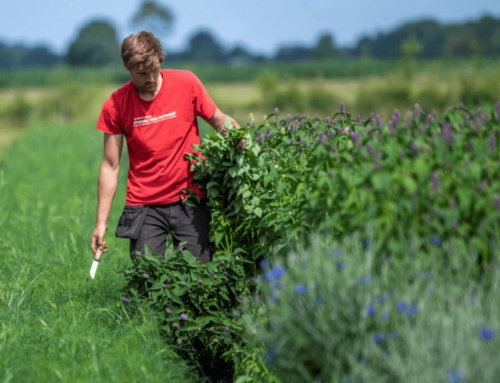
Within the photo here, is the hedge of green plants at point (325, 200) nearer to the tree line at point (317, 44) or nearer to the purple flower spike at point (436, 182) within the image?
the purple flower spike at point (436, 182)

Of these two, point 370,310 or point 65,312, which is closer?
point 370,310

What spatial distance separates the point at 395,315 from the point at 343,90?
4536 cm

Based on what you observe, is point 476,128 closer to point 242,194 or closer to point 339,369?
point 339,369

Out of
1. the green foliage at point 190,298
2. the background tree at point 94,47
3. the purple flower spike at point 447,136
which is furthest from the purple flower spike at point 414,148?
the background tree at point 94,47

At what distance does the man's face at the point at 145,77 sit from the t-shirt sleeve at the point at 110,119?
9.5 inches

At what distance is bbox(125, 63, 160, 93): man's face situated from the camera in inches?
141

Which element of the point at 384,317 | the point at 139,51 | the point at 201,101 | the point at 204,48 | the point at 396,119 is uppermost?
the point at 204,48

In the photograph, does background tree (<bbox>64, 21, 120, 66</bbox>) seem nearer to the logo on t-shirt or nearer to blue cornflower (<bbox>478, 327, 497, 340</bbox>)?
the logo on t-shirt

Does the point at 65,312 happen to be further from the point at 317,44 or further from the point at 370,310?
the point at 317,44

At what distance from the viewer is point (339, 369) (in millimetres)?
2363

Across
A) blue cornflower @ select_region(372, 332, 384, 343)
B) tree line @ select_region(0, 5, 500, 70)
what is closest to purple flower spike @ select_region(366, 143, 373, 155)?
blue cornflower @ select_region(372, 332, 384, 343)

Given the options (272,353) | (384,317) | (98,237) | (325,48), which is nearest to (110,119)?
(98,237)

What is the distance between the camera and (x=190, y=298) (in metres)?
3.61

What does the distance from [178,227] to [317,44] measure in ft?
309
